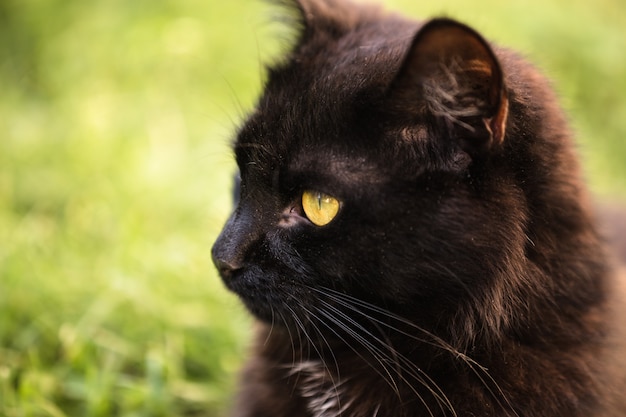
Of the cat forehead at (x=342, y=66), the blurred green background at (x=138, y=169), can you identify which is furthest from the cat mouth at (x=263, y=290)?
the cat forehead at (x=342, y=66)

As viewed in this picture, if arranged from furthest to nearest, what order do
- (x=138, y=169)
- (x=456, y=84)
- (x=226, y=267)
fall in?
(x=138, y=169) → (x=226, y=267) → (x=456, y=84)

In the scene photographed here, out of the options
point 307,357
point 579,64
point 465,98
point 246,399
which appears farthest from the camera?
point 579,64

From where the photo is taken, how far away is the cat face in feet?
5.13

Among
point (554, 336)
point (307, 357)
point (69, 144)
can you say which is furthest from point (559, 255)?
point (69, 144)

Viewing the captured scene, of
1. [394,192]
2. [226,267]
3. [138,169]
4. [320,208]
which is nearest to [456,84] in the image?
[394,192]

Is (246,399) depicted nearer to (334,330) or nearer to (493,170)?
(334,330)

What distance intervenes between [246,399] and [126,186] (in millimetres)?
1884

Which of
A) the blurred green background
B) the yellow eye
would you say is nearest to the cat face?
the yellow eye

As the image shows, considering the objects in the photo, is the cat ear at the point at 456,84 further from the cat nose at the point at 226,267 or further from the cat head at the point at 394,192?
the cat nose at the point at 226,267

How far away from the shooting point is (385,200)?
5.34 feet

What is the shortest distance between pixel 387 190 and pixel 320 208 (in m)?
0.17

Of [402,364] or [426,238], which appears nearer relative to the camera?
[426,238]

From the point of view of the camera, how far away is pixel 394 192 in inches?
64.2

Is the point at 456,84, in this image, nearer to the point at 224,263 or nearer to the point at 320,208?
Answer: the point at 320,208
